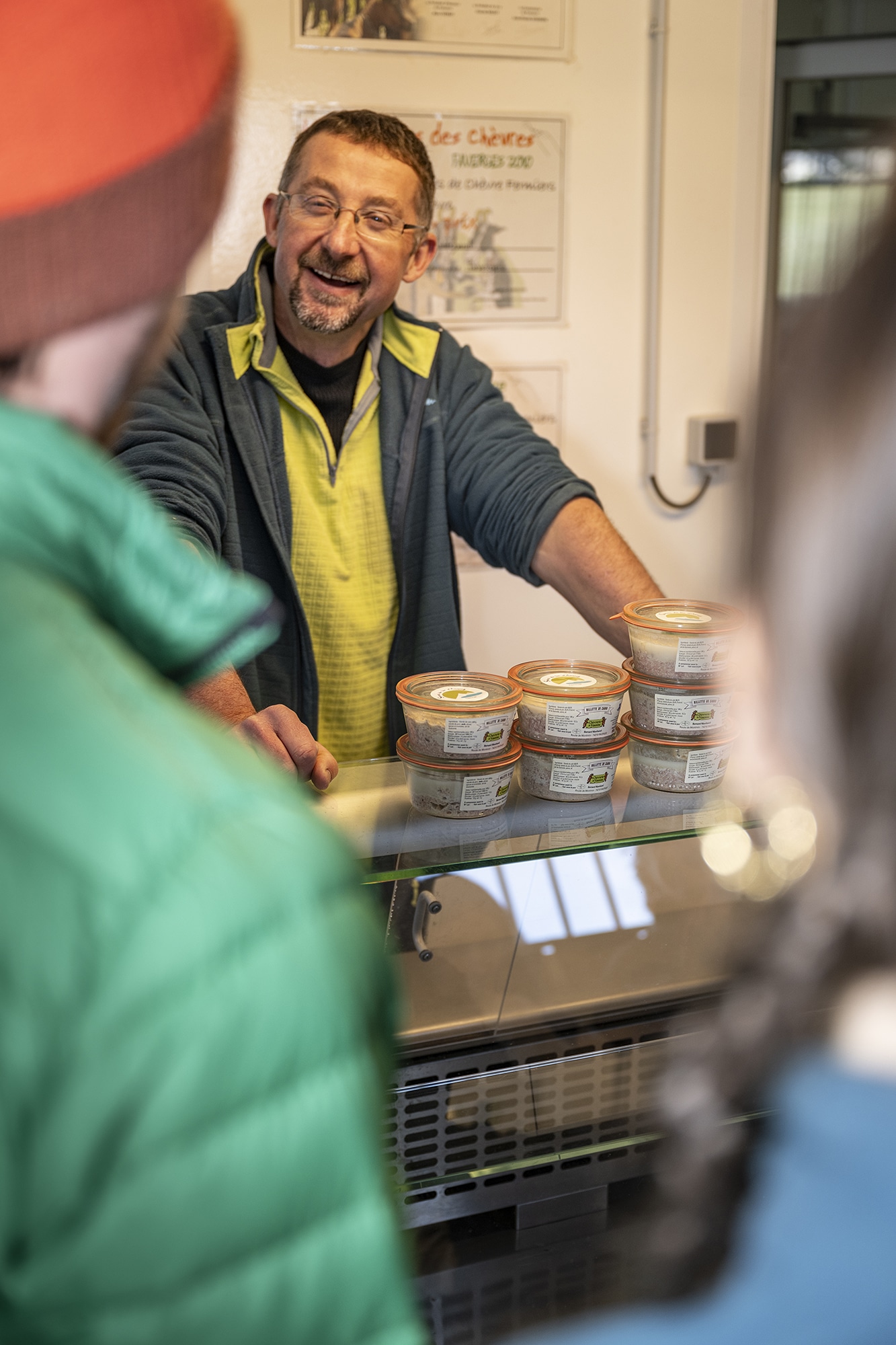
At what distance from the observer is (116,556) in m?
0.52

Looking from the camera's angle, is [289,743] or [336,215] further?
[336,215]

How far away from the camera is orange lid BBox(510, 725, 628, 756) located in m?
1.22

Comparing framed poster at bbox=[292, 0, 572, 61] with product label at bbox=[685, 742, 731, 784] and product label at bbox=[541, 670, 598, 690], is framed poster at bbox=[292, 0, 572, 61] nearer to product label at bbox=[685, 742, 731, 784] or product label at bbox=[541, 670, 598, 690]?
product label at bbox=[541, 670, 598, 690]

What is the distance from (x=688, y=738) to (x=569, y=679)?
0.14 meters

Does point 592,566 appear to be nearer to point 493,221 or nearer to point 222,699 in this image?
point 222,699

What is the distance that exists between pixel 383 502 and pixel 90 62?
163cm

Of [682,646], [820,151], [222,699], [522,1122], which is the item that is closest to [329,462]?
[222,699]

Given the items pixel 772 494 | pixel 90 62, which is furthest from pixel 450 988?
pixel 90 62

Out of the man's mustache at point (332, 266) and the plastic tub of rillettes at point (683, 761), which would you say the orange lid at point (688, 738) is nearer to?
the plastic tub of rillettes at point (683, 761)

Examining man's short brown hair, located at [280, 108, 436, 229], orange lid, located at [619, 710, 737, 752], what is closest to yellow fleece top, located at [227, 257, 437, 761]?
man's short brown hair, located at [280, 108, 436, 229]

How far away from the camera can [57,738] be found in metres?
0.41

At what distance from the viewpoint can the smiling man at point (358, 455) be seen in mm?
1954

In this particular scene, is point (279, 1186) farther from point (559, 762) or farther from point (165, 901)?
point (559, 762)

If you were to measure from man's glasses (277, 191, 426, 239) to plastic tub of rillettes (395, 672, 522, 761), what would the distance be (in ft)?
3.69
